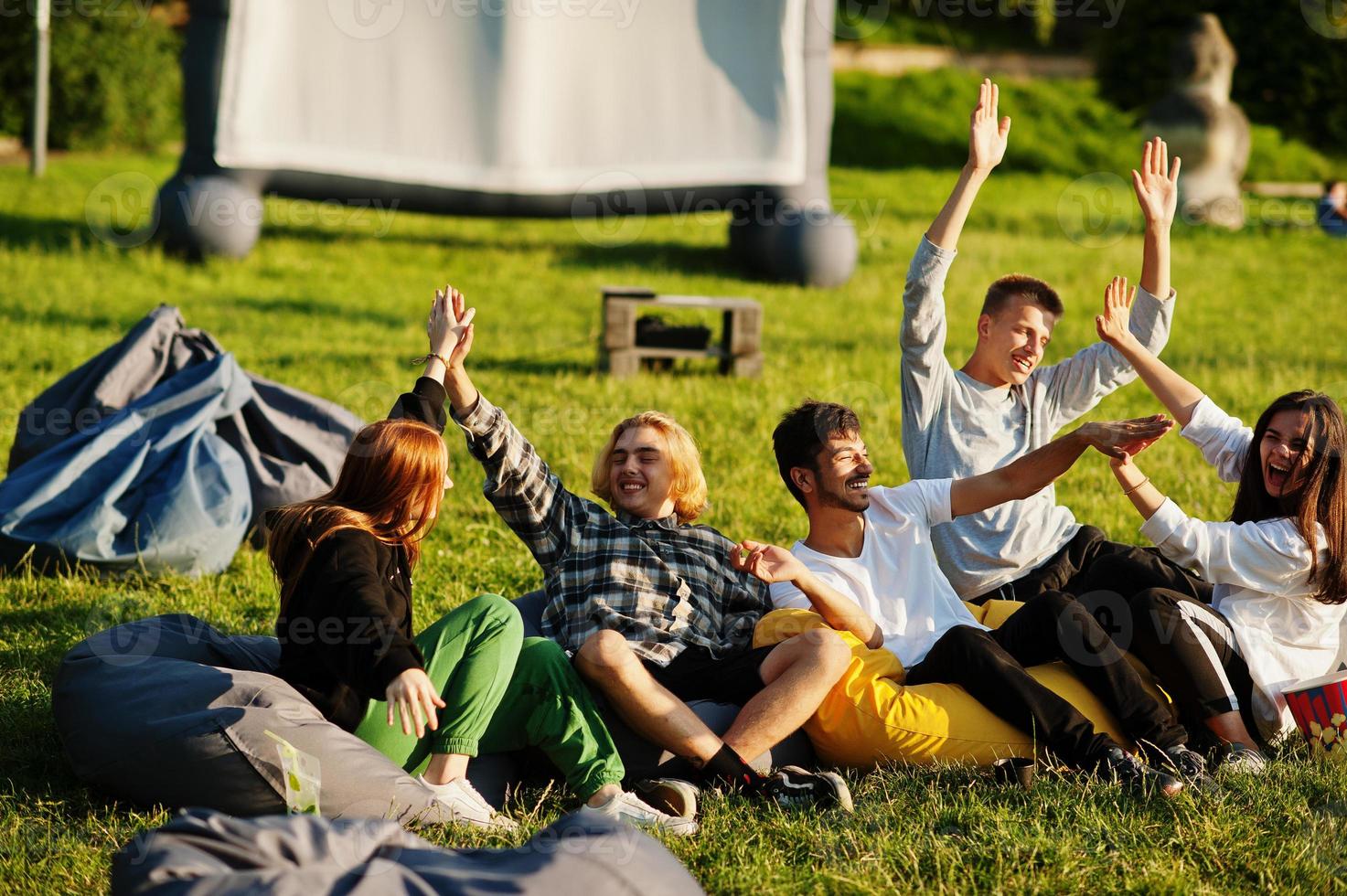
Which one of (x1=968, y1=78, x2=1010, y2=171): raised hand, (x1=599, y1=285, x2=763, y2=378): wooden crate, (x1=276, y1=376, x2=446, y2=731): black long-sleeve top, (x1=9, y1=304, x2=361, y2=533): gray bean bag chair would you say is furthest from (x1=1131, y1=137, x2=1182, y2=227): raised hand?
(x1=599, y1=285, x2=763, y2=378): wooden crate

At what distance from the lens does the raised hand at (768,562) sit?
12.4 feet

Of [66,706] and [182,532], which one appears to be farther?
[182,532]

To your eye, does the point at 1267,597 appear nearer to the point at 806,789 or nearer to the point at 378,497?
the point at 806,789

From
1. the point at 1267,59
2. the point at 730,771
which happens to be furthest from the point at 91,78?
the point at 730,771

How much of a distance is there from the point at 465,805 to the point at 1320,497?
2.49 meters

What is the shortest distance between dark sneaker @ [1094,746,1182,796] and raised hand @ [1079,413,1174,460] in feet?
2.68

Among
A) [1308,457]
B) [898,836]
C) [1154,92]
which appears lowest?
[898,836]

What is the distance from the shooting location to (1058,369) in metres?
4.78

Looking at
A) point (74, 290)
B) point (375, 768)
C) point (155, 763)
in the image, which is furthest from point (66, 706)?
point (74, 290)

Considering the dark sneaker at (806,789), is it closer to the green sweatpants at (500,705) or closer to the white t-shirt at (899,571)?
the green sweatpants at (500,705)

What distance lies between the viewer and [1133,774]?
3.57 m

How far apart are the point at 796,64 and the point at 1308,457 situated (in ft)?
25.3

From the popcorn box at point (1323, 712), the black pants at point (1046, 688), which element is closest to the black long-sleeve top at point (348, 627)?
the black pants at point (1046, 688)

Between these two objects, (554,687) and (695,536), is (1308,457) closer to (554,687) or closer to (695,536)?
(695,536)
